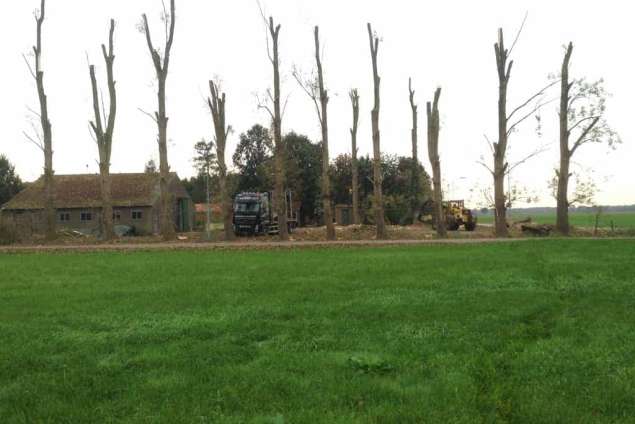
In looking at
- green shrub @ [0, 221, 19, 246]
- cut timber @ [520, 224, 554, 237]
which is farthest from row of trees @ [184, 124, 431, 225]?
green shrub @ [0, 221, 19, 246]

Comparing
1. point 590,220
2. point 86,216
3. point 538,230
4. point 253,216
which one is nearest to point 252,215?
point 253,216

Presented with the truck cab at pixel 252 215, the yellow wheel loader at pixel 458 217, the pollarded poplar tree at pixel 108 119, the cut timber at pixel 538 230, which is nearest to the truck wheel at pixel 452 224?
the yellow wheel loader at pixel 458 217

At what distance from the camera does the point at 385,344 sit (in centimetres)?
792

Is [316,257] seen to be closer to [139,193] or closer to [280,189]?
[280,189]

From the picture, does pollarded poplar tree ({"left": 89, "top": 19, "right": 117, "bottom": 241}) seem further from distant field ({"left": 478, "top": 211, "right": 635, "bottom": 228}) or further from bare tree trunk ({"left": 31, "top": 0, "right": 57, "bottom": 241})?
distant field ({"left": 478, "top": 211, "right": 635, "bottom": 228})

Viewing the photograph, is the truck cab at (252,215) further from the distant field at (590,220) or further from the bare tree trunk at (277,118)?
the distant field at (590,220)

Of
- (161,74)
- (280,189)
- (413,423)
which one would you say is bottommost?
(413,423)

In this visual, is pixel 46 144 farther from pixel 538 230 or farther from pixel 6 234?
pixel 538 230

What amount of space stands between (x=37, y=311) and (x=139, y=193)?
45.9m

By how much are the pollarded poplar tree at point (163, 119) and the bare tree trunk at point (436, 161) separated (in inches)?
563

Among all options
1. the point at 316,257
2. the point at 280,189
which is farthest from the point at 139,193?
the point at 316,257

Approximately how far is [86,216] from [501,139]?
3551 cm

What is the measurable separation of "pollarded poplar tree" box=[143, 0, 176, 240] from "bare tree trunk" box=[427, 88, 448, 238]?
563 inches

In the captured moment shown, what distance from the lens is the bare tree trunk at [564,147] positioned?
35344 millimetres
